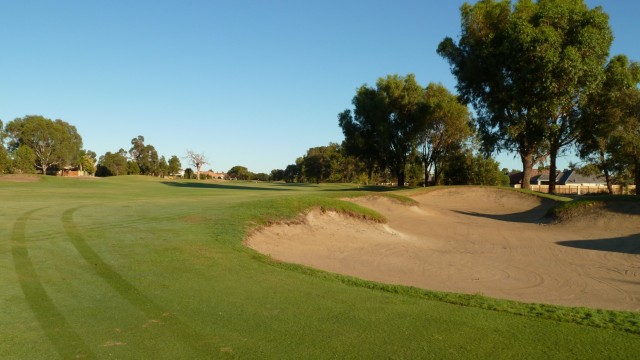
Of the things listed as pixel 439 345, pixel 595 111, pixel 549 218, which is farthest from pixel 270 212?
pixel 595 111

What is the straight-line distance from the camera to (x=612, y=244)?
17141 mm

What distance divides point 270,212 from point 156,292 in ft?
32.9

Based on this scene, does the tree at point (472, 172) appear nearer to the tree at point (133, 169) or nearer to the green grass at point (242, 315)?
the green grass at point (242, 315)

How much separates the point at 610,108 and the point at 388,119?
22659mm

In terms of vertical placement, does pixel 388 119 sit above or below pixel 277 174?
above

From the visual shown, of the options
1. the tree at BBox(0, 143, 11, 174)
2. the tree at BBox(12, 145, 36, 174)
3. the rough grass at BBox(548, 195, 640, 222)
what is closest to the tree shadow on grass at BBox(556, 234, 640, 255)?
the rough grass at BBox(548, 195, 640, 222)

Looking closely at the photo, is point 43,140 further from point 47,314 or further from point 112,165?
point 47,314

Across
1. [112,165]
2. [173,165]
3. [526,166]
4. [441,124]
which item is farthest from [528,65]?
[173,165]

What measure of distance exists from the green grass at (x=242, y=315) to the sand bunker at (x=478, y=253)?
2.75m

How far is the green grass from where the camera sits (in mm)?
4789

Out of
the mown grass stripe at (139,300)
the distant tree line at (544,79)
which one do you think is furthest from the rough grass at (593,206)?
the mown grass stripe at (139,300)

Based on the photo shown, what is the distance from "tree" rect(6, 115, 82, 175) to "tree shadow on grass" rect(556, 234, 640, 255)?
114514mm

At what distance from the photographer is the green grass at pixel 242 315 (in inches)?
189

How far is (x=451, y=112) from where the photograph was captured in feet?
171
